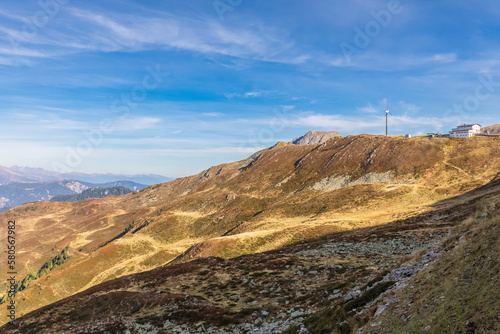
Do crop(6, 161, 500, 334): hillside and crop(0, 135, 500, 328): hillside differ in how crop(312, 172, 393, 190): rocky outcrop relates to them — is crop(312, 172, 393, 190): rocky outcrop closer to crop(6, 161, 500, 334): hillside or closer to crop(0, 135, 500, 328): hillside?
crop(0, 135, 500, 328): hillside

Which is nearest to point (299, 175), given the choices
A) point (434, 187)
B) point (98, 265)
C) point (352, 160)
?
point (352, 160)

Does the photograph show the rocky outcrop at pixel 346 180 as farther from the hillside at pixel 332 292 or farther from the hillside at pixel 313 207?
the hillside at pixel 332 292

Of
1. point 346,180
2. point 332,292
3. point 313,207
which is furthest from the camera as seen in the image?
point 346,180

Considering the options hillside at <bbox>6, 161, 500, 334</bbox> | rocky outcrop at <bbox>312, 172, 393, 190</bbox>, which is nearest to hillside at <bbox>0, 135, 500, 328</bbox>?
rocky outcrop at <bbox>312, 172, 393, 190</bbox>

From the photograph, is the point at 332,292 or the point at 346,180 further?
the point at 346,180

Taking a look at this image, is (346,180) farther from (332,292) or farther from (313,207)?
(332,292)

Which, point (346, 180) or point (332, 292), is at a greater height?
point (346, 180)

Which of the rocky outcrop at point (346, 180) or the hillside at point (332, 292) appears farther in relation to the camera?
the rocky outcrop at point (346, 180)

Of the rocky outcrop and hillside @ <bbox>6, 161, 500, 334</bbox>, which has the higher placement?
the rocky outcrop

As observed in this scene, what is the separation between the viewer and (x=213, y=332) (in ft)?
85.0

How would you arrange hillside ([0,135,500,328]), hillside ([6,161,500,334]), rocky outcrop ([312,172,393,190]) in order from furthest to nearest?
1. rocky outcrop ([312,172,393,190])
2. hillside ([0,135,500,328])
3. hillside ([6,161,500,334])

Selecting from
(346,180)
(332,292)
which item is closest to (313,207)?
(346,180)

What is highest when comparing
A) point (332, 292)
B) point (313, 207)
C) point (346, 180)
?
point (346, 180)

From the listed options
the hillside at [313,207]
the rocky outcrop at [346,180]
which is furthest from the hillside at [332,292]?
the rocky outcrop at [346,180]
